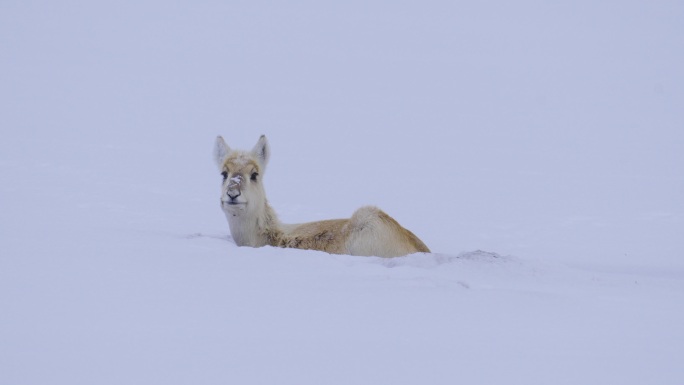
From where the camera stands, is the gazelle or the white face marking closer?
the gazelle

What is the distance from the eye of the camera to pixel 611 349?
5562mm

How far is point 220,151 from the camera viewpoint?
38.8 feet

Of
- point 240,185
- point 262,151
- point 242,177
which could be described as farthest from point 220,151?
point 240,185

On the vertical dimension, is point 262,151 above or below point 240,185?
above

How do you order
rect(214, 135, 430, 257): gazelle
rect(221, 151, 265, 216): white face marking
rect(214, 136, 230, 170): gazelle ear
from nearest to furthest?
rect(214, 135, 430, 257): gazelle, rect(221, 151, 265, 216): white face marking, rect(214, 136, 230, 170): gazelle ear

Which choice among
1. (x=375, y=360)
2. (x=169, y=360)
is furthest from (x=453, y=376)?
(x=169, y=360)

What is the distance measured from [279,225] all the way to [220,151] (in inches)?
58.8

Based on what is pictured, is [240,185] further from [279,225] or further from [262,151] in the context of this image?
[262,151]

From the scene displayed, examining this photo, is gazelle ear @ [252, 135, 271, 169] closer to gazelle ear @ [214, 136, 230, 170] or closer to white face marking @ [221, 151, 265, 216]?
white face marking @ [221, 151, 265, 216]

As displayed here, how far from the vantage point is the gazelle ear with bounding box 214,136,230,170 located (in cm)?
1174

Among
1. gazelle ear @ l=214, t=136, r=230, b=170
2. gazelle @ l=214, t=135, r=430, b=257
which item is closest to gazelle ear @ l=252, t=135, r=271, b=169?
gazelle @ l=214, t=135, r=430, b=257

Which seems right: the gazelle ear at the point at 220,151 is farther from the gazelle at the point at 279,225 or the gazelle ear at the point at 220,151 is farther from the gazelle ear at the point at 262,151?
the gazelle ear at the point at 262,151

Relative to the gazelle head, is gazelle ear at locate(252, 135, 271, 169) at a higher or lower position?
higher

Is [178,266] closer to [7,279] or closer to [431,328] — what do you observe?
[7,279]
